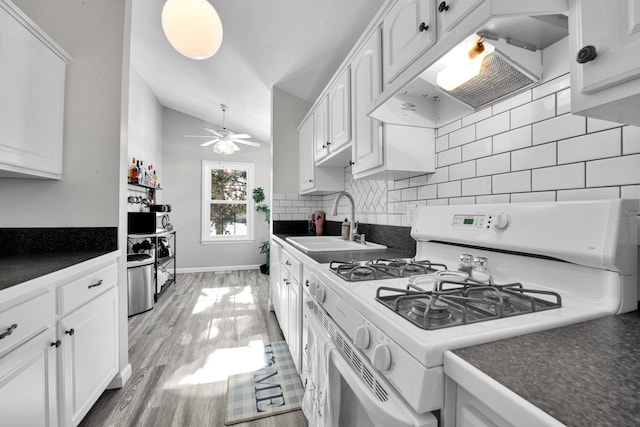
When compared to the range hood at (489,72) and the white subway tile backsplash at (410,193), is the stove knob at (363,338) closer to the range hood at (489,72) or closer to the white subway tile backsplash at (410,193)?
the range hood at (489,72)

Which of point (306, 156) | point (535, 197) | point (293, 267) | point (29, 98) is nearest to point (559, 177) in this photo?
point (535, 197)

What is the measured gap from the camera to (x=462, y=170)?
1.31 meters

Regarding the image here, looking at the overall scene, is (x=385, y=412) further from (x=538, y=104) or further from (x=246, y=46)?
(x=246, y=46)

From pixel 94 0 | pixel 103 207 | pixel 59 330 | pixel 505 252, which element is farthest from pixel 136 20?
pixel 505 252

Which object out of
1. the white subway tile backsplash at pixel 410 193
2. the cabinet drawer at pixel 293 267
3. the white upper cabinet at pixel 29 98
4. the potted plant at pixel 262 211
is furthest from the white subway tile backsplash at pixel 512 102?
the potted plant at pixel 262 211

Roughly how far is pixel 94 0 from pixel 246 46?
116 centimetres

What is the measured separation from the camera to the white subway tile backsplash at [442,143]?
1.41 meters

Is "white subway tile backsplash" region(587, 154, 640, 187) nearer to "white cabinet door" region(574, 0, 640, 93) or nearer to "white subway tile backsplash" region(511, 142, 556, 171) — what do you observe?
"white subway tile backsplash" region(511, 142, 556, 171)

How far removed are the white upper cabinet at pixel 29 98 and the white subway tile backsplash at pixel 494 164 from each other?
2.20 meters

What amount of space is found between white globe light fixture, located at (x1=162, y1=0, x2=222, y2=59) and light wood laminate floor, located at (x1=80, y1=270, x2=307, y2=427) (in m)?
2.02

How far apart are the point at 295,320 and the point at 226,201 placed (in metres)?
4.03

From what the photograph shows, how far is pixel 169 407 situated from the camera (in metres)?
1.56

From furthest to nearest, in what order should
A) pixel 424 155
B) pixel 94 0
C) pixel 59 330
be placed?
1. pixel 94 0
2. pixel 424 155
3. pixel 59 330

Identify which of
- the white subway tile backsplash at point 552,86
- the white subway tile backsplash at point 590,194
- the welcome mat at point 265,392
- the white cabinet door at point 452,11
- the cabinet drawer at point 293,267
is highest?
the white cabinet door at point 452,11
